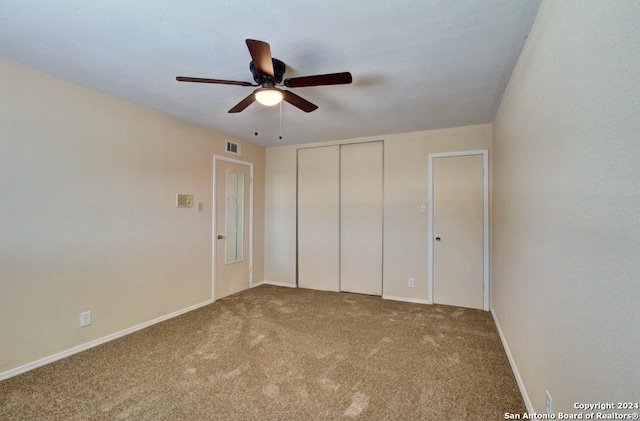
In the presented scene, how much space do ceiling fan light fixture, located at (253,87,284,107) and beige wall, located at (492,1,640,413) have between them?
63.2 inches

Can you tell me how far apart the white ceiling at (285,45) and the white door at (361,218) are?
1433mm

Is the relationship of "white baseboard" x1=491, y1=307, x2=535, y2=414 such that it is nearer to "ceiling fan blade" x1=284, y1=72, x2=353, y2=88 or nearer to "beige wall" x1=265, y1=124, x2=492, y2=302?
"beige wall" x1=265, y1=124, x2=492, y2=302

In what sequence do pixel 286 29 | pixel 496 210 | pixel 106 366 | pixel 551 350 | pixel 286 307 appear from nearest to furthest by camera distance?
1. pixel 551 350
2. pixel 286 29
3. pixel 106 366
4. pixel 496 210
5. pixel 286 307

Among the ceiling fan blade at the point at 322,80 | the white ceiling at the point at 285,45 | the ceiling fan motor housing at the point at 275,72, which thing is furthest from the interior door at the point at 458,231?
the ceiling fan motor housing at the point at 275,72

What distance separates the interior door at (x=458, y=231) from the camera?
378cm

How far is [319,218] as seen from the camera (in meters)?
4.80

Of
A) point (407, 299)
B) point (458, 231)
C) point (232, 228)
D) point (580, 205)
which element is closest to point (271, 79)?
point (580, 205)

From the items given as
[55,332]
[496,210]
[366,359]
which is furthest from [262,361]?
[496,210]

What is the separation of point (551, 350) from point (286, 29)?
2325 mm

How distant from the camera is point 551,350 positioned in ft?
4.63

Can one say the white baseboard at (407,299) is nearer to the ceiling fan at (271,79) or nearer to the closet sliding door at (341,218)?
the closet sliding door at (341,218)

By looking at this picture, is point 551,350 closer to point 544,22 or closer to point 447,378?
point 447,378

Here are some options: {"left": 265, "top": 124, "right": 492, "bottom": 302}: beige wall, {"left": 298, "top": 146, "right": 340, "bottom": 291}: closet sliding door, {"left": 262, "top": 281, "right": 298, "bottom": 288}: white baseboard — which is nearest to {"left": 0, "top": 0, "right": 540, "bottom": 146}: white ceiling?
{"left": 265, "top": 124, "right": 492, "bottom": 302}: beige wall

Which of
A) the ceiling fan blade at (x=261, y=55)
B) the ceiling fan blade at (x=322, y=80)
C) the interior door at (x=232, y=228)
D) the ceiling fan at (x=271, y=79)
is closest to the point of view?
the ceiling fan blade at (x=261, y=55)
